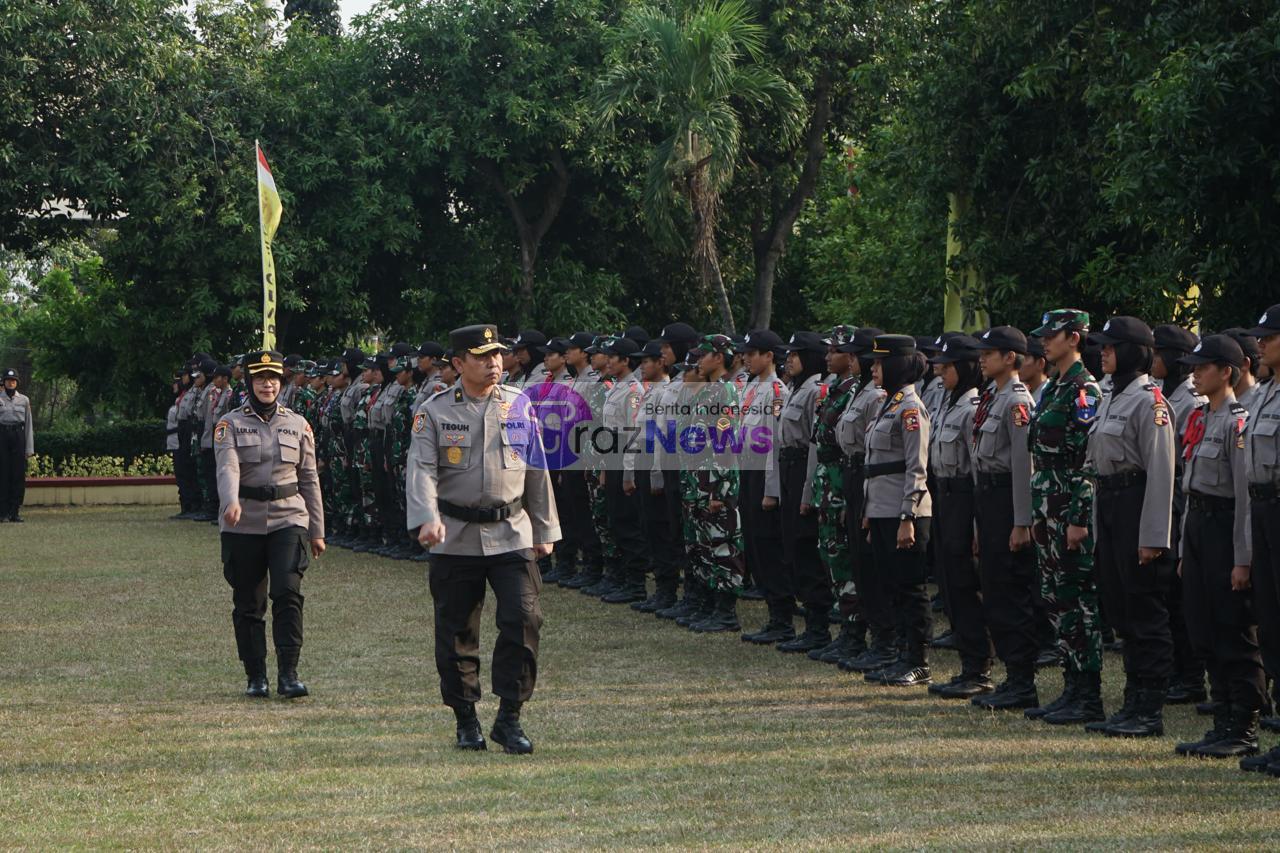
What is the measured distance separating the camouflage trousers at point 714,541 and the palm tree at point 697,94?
38.8 ft

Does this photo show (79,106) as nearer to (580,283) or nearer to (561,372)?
(580,283)

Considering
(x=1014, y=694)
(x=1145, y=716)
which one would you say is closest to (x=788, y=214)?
(x=1014, y=694)

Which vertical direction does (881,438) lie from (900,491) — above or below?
above

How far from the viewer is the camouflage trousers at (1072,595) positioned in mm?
8141

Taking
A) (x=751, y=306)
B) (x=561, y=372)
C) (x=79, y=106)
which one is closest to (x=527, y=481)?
(x=561, y=372)

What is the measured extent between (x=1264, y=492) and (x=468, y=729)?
12.5 ft

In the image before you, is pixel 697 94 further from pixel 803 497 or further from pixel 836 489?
pixel 836 489

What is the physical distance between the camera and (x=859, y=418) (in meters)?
9.70

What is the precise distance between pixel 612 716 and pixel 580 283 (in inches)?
843

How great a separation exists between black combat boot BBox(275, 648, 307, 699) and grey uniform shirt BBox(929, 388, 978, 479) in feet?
12.7

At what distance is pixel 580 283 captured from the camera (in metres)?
29.4

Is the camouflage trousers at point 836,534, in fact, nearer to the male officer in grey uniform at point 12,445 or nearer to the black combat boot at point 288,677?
the black combat boot at point 288,677

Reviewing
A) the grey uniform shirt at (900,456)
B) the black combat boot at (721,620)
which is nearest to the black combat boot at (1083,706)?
the grey uniform shirt at (900,456)

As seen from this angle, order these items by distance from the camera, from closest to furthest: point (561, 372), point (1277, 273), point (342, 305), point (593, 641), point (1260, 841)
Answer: point (1260, 841), point (593, 641), point (1277, 273), point (561, 372), point (342, 305)
